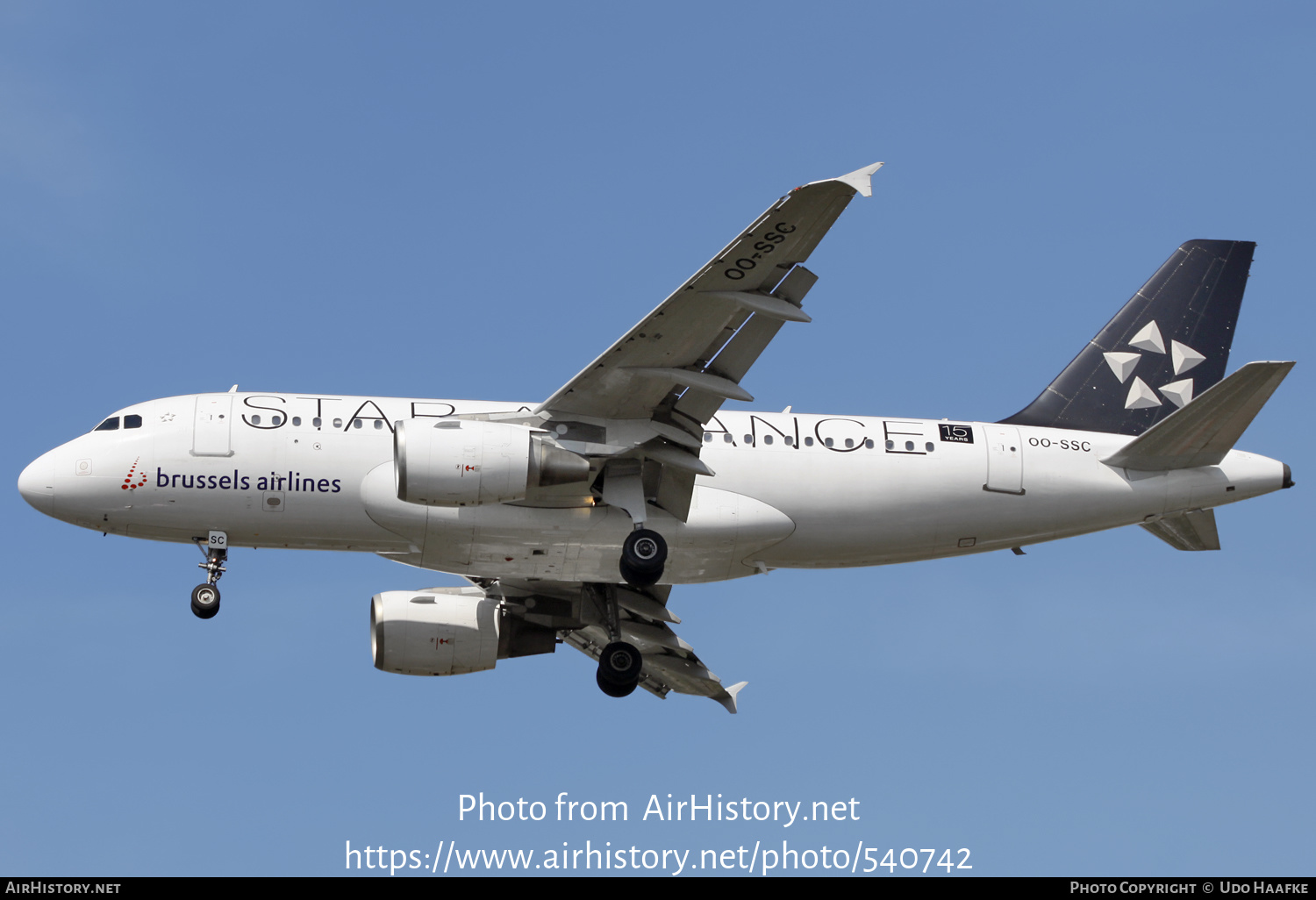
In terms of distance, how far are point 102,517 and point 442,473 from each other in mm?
7275

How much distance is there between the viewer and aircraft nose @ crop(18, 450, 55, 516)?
3120 centimetres

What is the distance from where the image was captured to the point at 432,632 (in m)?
35.6

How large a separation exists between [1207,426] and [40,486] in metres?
23.6

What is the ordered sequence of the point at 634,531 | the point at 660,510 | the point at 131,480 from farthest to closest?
the point at 660,510
the point at 131,480
the point at 634,531

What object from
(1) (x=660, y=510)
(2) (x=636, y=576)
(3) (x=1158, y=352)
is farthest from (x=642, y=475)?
(3) (x=1158, y=352)

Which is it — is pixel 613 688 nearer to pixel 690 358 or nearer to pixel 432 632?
pixel 432 632

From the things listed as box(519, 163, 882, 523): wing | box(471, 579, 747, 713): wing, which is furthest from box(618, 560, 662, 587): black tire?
box(471, 579, 747, 713): wing

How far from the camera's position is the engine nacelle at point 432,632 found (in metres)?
35.4

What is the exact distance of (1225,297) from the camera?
38031 millimetres

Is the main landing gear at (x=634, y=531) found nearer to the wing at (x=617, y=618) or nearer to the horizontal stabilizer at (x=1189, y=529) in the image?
the wing at (x=617, y=618)

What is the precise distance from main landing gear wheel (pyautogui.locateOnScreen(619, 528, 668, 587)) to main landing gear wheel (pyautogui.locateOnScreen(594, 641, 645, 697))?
3.62 meters

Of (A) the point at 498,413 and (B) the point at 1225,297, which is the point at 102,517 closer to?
(A) the point at 498,413

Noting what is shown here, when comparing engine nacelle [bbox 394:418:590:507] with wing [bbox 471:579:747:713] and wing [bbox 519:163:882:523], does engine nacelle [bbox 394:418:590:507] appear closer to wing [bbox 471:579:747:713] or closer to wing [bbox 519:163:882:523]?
wing [bbox 519:163:882:523]
